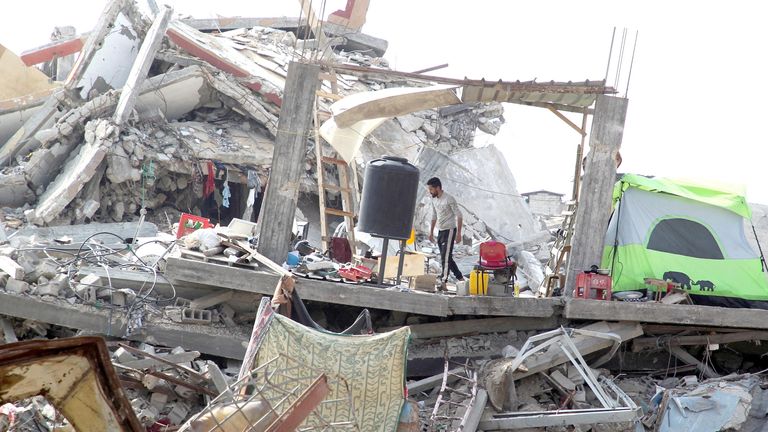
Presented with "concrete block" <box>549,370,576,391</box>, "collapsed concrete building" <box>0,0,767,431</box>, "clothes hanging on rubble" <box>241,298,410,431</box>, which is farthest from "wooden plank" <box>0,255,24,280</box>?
→ "concrete block" <box>549,370,576,391</box>

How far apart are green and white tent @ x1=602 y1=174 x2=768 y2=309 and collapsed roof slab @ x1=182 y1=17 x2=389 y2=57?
15.8 m

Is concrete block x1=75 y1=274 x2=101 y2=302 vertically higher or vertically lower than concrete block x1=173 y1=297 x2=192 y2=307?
higher

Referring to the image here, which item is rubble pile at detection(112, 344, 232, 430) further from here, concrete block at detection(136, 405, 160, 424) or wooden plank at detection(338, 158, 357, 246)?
wooden plank at detection(338, 158, 357, 246)

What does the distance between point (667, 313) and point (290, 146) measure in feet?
16.7

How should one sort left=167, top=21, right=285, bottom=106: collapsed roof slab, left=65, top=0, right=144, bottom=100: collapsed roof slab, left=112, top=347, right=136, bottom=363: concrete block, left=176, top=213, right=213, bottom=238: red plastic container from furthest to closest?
1. left=167, top=21, right=285, bottom=106: collapsed roof slab
2. left=65, top=0, right=144, bottom=100: collapsed roof slab
3. left=176, top=213, right=213, bottom=238: red plastic container
4. left=112, top=347, right=136, bottom=363: concrete block

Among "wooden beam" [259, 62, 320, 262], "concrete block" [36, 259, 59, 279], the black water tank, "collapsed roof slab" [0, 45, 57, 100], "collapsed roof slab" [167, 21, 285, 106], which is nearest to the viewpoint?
"concrete block" [36, 259, 59, 279]

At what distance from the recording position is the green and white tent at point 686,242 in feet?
42.0

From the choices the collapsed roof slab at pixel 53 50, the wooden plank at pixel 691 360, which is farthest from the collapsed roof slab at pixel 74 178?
the wooden plank at pixel 691 360

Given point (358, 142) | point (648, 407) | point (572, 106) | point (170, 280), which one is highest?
point (572, 106)

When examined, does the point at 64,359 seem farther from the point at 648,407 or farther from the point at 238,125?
the point at 238,125

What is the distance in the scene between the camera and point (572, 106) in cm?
1303

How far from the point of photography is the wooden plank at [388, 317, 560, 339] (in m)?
11.9

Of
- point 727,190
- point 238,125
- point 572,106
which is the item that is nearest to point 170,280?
point 572,106

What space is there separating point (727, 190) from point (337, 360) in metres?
7.57
